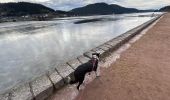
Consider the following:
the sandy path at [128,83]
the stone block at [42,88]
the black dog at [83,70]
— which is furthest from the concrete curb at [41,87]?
the black dog at [83,70]

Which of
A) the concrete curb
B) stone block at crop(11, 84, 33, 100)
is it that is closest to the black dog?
the concrete curb

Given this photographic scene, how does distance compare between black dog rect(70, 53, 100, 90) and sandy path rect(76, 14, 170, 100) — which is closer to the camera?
sandy path rect(76, 14, 170, 100)

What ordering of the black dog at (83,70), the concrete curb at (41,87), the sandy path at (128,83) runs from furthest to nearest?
1. the black dog at (83,70)
2. the sandy path at (128,83)
3. the concrete curb at (41,87)

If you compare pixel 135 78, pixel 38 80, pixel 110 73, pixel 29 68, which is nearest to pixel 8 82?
pixel 29 68

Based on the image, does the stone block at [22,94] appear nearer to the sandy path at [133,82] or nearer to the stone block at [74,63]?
the sandy path at [133,82]

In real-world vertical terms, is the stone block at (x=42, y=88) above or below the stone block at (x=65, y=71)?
above

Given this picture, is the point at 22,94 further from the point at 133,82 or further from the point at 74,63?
the point at 74,63

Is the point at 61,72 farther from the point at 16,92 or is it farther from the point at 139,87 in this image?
the point at 139,87

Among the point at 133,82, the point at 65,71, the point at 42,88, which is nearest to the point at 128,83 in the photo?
the point at 133,82

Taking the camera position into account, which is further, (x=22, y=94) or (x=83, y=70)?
(x=83, y=70)

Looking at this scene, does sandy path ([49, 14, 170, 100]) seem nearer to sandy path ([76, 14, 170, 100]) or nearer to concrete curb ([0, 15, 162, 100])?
sandy path ([76, 14, 170, 100])

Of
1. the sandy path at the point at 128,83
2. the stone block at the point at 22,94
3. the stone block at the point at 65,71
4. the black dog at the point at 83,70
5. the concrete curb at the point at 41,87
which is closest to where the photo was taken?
the stone block at the point at 22,94

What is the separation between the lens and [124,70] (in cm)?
757

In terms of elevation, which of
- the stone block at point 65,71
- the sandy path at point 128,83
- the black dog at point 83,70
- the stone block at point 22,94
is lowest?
the sandy path at point 128,83
